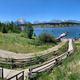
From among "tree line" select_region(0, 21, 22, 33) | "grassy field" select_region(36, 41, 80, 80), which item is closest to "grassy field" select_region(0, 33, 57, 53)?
"grassy field" select_region(36, 41, 80, 80)

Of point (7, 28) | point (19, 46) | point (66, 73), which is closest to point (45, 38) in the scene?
point (19, 46)

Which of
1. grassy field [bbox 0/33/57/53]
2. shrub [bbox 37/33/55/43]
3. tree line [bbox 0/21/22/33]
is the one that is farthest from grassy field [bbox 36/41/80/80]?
tree line [bbox 0/21/22/33]

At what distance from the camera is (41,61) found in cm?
1296

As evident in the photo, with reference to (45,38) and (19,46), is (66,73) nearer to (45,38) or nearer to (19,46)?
(19,46)

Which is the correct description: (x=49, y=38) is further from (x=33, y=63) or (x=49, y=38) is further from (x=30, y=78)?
(x=30, y=78)

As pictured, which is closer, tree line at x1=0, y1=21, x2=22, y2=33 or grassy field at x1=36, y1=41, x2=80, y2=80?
grassy field at x1=36, y1=41, x2=80, y2=80

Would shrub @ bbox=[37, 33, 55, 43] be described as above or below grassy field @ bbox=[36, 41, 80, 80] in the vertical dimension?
above

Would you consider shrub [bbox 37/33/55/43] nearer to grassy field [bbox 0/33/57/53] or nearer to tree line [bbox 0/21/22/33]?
grassy field [bbox 0/33/57/53]

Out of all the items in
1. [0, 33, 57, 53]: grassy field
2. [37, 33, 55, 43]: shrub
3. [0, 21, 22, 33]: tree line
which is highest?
[0, 21, 22, 33]: tree line

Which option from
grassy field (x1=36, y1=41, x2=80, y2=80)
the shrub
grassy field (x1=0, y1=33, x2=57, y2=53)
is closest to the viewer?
grassy field (x1=36, y1=41, x2=80, y2=80)

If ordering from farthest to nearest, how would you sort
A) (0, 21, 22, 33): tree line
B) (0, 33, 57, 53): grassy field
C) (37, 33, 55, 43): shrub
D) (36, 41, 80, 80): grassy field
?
(0, 21, 22, 33): tree line
(37, 33, 55, 43): shrub
(0, 33, 57, 53): grassy field
(36, 41, 80, 80): grassy field

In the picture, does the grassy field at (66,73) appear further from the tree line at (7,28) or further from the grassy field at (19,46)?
the tree line at (7,28)

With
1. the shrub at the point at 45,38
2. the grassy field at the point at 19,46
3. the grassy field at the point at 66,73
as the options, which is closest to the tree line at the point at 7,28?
the grassy field at the point at 19,46

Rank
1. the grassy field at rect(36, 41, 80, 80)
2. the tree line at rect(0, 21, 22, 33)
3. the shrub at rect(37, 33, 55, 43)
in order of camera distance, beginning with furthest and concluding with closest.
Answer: the tree line at rect(0, 21, 22, 33) → the shrub at rect(37, 33, 55, 43) → the grassy field at rect(36, 41, 80, 80)
